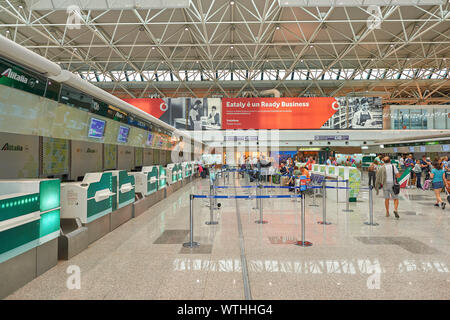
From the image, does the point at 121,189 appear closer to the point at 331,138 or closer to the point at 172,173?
the point at 172,173

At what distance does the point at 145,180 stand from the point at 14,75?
5310 mm

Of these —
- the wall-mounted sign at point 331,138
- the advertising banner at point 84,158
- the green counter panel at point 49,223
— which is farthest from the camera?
the wall-mounted sign at point 331,138

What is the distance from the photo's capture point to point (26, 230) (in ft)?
11.4

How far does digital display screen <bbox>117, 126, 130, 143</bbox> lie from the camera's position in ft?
29.3

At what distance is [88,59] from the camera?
23.3 meters

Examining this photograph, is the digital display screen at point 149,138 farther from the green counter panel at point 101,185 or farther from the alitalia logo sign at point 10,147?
the alitalia logo sign at point 10,147

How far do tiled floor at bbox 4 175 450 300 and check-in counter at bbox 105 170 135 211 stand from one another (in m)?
0.60

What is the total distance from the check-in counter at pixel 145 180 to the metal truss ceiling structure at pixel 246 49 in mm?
9507

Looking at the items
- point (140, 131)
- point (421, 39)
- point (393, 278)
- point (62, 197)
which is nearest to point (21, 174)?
point (62, 197)

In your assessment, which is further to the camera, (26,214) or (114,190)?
(114,190)

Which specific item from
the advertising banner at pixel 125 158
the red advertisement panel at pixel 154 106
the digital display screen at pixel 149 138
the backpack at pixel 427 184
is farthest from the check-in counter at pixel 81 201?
the red advertisement panel at pixel 154 106

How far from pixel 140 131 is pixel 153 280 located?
8341 mm

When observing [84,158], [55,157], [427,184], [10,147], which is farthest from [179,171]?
[427,184]

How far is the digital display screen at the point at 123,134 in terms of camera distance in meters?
8.92
